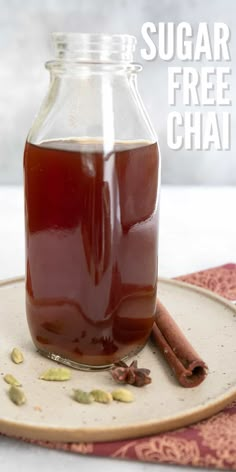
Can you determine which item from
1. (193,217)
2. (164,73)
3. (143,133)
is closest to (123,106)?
(143,133)

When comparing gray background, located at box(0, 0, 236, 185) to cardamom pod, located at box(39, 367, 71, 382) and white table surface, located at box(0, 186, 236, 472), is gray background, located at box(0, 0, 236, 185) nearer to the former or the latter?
white table surface, located at box(0, 186, 236, 472)

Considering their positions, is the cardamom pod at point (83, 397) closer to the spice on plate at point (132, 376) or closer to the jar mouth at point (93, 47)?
the spice on plate at point (132, 376)

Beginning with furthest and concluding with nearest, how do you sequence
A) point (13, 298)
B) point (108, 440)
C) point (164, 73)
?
point (164, 73), point (13, 298), point (108, 440)

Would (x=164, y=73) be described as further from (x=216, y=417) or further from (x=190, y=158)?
(x=216, y=417)

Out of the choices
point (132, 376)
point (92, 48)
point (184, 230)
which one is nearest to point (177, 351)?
point (132, 376)

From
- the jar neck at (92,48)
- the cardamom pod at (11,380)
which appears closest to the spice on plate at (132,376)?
the cardamom pod at (11,380)

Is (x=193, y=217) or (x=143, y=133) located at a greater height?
(x=143, y=133)
